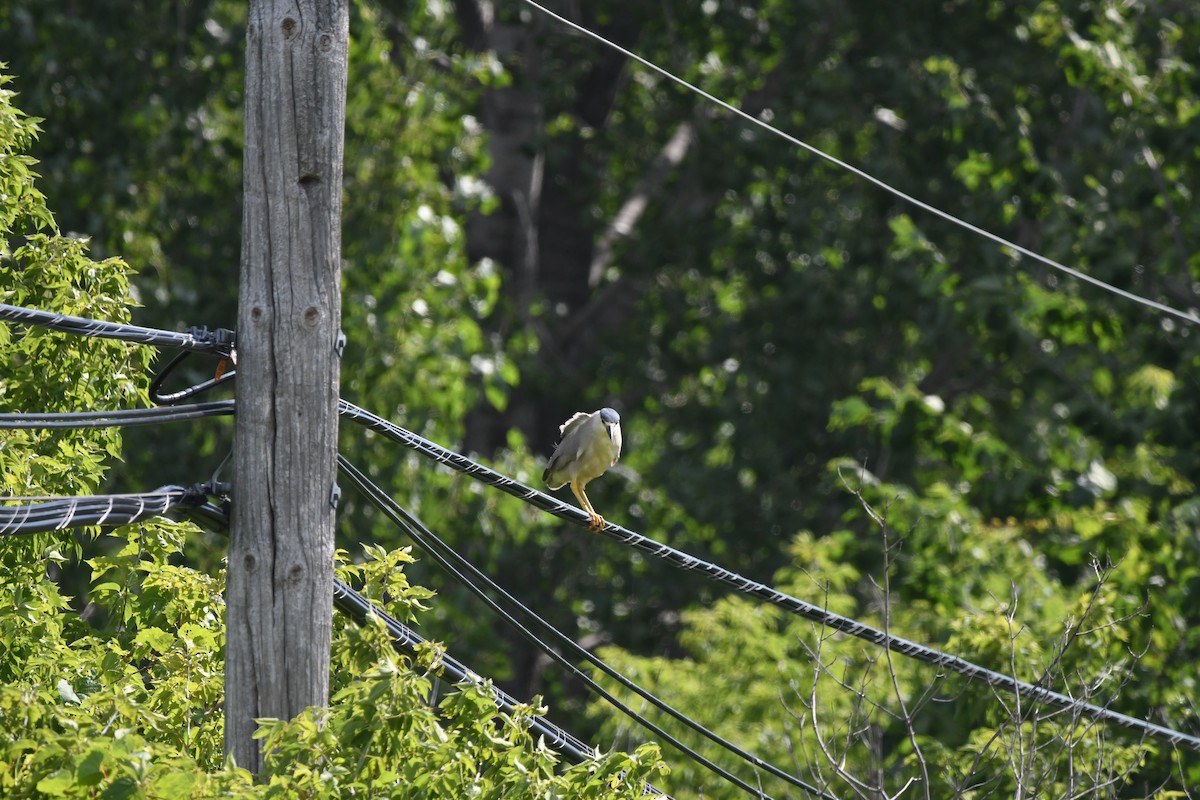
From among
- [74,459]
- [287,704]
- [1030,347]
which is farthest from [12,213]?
[1030,347]

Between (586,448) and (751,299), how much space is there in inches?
385

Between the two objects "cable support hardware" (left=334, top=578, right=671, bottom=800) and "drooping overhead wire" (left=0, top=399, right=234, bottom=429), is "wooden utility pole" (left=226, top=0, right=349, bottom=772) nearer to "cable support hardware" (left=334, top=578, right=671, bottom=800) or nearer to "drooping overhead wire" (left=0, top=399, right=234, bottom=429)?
"drooping overhead wire" (left=0, top=399, right=234, bottom=429)

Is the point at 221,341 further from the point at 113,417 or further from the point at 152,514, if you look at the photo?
the point at 152,514

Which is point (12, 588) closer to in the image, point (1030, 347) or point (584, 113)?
point (1030, 347)

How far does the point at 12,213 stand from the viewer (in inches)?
233

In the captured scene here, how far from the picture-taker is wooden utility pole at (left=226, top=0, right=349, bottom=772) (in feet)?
15.4

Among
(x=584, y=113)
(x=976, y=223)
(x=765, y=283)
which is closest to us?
(x=976, y=223)

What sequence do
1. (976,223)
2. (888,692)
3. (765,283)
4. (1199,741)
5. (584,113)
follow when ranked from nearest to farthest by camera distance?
(1199,741), (888,692), (976,223), (765,283), (584,113)

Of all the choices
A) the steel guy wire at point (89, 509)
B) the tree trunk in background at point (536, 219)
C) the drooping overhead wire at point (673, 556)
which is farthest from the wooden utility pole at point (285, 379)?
the tree trunk in background at point (536, 219)

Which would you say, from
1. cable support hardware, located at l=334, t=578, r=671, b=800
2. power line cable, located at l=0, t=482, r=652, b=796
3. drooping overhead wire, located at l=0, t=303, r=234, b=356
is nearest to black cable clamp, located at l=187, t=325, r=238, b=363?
drooping overhead wire, located at l=0, t=303, r=234, b=356

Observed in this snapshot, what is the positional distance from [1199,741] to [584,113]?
12.0 m

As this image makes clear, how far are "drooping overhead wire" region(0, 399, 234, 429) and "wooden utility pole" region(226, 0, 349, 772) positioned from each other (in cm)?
14

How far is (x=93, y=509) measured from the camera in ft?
14.9

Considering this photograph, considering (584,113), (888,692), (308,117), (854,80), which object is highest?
(308,117)
